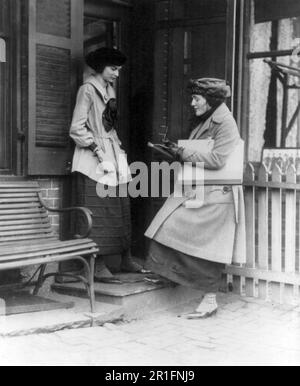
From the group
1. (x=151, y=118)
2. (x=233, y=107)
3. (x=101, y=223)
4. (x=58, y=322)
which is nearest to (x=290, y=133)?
(x=233, y=107)

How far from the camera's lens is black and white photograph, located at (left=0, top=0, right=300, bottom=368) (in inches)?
204

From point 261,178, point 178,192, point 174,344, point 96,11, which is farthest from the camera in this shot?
point 96,11

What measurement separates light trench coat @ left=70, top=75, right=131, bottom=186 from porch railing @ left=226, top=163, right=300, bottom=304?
120cm

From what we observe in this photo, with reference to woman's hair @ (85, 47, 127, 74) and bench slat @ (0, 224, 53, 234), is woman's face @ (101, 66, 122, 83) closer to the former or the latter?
woman's hair @ (85, 47, 127, 74)

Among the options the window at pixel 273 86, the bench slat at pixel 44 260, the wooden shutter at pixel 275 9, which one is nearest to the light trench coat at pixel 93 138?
the bench slat at pixel 44 260

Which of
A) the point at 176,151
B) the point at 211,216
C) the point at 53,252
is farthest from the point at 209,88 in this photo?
the point at 53,252

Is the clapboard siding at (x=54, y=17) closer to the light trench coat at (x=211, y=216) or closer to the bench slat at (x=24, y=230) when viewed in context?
the light trench coat at (x=211, y=216)

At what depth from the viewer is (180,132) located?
6.69m

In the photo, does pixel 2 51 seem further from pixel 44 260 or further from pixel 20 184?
pixel 44 260

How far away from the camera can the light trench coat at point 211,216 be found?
5500mm

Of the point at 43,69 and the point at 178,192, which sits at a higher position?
the point at 43,69

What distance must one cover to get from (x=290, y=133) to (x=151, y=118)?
55.6 inches

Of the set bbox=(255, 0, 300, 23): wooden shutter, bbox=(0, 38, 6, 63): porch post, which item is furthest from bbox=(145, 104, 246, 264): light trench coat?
bbox=(0, 38, 6, 63): porch post
